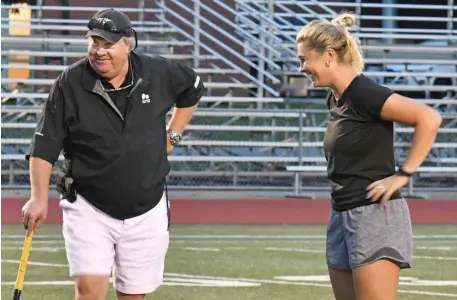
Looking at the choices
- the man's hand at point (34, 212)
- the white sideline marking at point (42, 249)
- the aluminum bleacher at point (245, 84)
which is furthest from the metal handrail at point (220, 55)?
the man's hand at point (34, 212)

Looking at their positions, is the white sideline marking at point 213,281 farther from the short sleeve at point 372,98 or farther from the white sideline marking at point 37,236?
the short sleeve at point 372,98

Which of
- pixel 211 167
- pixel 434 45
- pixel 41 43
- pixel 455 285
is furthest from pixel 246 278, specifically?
pixel 434 45

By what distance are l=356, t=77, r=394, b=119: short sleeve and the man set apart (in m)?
1.11

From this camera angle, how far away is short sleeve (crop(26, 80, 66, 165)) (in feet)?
21.2

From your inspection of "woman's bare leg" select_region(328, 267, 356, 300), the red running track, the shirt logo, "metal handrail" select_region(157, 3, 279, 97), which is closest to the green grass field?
the red running track

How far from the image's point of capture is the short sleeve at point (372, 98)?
609cm

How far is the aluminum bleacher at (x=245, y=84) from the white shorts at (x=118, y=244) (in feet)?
45.1

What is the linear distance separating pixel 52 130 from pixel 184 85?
0.87 metres

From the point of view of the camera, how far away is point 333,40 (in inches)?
243

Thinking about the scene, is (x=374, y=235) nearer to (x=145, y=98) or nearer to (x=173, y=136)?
(x=145, y=98)

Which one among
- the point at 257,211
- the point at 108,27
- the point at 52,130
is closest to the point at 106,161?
the point at 52,130

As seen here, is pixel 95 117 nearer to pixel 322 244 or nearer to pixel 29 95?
pixel 322 244

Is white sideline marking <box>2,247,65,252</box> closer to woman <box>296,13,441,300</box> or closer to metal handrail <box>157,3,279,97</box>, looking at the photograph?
woman <box>296,13,441,300</box>

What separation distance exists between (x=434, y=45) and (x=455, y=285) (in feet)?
51.8
